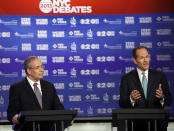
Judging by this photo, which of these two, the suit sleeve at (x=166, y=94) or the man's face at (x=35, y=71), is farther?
the man's face at (x=35, y=71)

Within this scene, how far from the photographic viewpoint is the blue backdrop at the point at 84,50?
7297 mm

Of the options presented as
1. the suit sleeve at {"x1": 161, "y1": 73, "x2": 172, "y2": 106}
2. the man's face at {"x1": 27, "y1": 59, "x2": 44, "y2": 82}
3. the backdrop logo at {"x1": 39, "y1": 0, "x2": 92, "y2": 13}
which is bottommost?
the suit sleeve at {"x1": 161, "y1": 73, "x2": 172, "y2": 106}

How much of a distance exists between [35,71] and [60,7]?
347 centimetres

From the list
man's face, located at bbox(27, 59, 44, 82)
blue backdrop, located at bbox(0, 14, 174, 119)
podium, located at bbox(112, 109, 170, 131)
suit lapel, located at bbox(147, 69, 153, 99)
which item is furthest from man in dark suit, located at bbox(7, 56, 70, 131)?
blue backdrop, located at bbox(0, 14, 174, 119)

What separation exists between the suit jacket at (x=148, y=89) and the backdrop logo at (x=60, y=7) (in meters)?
3.45

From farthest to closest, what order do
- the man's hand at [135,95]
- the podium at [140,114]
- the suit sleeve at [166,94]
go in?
the suit sleeve at [166,94]
the man's hand at [135,95]
the podium at [140,114]

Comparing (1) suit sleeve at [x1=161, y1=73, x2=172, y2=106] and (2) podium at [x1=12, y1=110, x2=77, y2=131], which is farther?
(1) suit sleeve at [x1=161, y1=73, x2=172, y2=106]

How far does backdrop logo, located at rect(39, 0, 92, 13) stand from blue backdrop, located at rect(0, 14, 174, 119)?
0.38 ft

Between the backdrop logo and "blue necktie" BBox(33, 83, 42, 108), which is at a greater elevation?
the backdrop logo

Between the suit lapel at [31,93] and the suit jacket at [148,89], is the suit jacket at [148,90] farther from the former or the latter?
the suit lapel at [31,93]

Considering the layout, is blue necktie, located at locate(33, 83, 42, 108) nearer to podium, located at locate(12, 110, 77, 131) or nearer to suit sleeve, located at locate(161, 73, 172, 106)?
podium, located at locate(12, 110, 77, 131)

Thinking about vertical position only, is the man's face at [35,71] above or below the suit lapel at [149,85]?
above

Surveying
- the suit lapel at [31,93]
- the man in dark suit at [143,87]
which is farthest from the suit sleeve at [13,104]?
the man in dark suit at [143,87]

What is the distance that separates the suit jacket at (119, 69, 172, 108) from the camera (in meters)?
3.93
